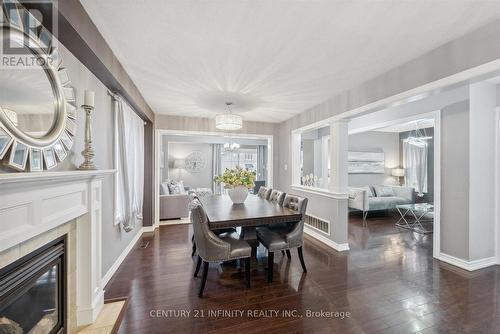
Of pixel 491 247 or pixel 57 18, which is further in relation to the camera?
pixel 491 247

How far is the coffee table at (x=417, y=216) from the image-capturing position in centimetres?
439

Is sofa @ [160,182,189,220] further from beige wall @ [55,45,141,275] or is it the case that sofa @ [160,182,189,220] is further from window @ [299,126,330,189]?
window @ [299,126,330,189]

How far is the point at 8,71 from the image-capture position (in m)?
1.09

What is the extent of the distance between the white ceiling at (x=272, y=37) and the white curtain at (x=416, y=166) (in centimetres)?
458

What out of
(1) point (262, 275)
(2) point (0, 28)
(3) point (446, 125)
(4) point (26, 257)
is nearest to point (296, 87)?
(3) point (446, 125)

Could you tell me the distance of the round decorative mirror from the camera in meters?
1.05

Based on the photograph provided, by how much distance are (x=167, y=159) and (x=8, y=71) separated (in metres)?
7.08

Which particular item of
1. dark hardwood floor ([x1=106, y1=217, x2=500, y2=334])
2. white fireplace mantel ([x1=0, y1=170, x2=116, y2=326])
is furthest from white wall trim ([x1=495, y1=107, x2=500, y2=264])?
white fireplace mantel ([x1=0, y1=170, x2=116, y2=326])

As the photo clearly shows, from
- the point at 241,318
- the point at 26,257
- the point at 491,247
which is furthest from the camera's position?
the point at 491,247

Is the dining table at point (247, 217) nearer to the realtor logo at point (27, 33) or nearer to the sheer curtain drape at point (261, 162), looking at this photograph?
the realtor logo at point (27, 33)

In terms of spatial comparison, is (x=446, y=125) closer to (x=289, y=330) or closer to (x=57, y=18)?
(x=289, y=330)

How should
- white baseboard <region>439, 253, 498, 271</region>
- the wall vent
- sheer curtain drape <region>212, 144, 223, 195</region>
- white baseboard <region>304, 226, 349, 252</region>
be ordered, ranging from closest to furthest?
white baseboard <region>439, 253, 498, 271</region>, white baseboard <region>304, 226, 349, 252</region>, the wall vent, sheer curtain drape <region>212, 144, 223, 195</region>

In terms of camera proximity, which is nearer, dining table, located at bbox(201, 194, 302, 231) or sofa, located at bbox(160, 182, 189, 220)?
dining table, located at bbox(201, 194, 302, 231)

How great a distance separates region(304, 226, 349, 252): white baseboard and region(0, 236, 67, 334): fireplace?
332 cm
